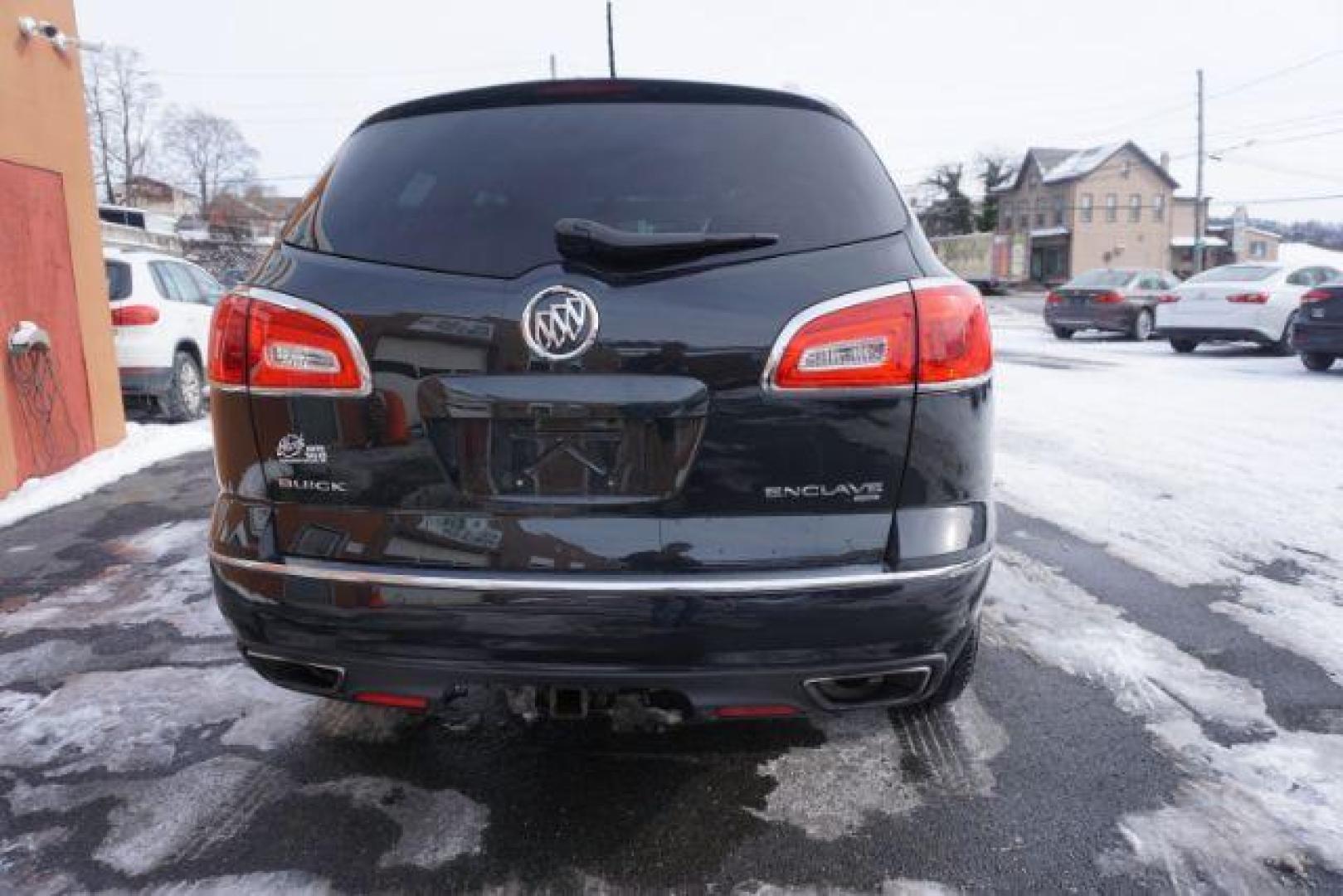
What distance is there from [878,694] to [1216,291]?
15000mm

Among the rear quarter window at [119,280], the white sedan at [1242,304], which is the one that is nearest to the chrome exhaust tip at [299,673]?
the rear quarter window at [119,280]

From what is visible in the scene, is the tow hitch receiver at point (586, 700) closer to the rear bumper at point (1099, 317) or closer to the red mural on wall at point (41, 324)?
the red mural on wall at point (41, 324)

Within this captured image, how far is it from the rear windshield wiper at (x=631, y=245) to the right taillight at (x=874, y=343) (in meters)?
0.23

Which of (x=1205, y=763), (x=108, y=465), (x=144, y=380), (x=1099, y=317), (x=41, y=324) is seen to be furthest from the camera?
(x=1099, y=317)

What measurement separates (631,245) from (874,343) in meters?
0.53

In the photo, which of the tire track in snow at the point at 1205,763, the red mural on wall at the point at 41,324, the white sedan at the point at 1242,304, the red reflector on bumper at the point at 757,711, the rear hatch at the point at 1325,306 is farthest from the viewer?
the white sedan at the point at 1242,304

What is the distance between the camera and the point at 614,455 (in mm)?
1851

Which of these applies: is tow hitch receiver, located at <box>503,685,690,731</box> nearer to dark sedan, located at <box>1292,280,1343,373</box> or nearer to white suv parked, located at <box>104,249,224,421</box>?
white suv parked, located at <box>104,249,224,421</box>

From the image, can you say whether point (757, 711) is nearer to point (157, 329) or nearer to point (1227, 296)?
point (157, 329)

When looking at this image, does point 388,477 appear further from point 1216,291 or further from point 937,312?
point 1216,291

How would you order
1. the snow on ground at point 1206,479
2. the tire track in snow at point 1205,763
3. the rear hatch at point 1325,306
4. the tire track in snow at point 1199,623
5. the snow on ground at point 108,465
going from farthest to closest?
1. the rear hatch at point 1325,306
2. the snow on ground at point 108,465
3. the snow on ground at point 1206,479
4. the tire track in snow at point 1199,623
5. the tire track in snow at point 1205,763

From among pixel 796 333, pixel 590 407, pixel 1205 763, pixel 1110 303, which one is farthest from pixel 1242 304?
pixel 590 407

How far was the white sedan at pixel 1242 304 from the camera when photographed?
45.5 ft

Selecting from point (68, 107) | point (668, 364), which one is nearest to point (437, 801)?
point (668, 364)
